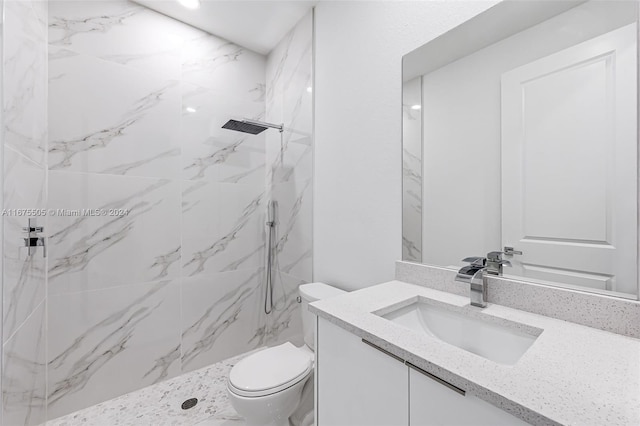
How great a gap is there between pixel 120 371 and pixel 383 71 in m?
2.36

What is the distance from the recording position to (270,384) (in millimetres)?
1247

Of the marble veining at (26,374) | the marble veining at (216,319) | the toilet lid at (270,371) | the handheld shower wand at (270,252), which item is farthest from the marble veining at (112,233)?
the toilet lid at (270,371)

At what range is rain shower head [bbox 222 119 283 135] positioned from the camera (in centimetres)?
193

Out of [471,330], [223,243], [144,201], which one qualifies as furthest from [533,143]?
[144,201]

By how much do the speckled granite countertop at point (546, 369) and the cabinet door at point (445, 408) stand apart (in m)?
0.03

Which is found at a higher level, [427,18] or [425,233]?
[427,18]

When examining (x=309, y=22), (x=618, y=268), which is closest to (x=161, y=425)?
(x=618, y=268)

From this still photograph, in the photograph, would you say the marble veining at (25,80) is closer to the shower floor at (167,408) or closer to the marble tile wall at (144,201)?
the marble tile wall at (144,201)

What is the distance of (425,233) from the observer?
124 centimetres

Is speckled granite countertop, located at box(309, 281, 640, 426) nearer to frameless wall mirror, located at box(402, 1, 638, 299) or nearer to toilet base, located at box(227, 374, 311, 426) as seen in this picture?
frameless wall mirror, located at box(402, 1, 638, 299)

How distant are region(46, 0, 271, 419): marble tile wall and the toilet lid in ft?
2.73

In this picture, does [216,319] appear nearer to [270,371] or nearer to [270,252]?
[270,252]

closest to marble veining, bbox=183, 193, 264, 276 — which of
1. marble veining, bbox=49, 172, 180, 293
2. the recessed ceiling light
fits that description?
marble veining, bbox=49, 172, 180, 293

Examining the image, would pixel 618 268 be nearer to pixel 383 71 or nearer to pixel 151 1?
pixel 383 71
